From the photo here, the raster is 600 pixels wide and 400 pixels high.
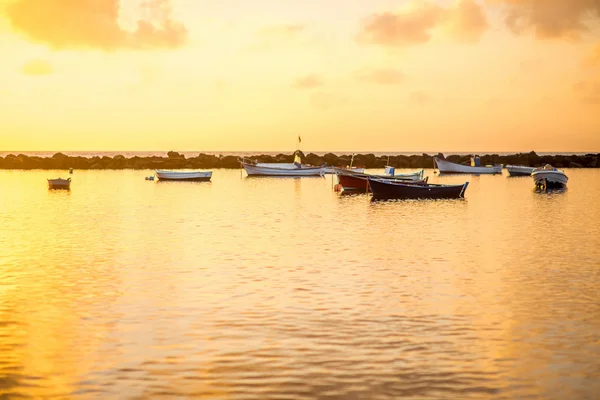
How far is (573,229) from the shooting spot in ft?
Result: 105

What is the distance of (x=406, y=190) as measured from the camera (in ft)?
165

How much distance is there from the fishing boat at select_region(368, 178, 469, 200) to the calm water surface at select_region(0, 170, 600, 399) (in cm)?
1792

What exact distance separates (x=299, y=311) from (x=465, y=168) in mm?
95063

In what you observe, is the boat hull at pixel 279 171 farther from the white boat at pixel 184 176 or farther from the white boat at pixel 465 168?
the white boat at pixel 465 168

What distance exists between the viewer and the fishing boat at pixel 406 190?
50125 millimetres

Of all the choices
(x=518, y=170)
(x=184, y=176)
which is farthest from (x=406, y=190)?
(x=518, y=170)

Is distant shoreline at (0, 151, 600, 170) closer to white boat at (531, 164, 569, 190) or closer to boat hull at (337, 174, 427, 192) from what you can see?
white boat at (531, 164, 569, 190)

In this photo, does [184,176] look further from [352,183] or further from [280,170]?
[352,183]

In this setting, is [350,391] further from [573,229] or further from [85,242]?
[573,229]

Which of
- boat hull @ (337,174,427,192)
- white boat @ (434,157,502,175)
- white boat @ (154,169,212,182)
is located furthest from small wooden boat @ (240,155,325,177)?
boat hull @ (337,174,427,192)

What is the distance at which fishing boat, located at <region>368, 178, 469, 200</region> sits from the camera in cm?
5012

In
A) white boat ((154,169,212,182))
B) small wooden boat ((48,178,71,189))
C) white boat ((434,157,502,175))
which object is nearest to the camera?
small wooden boat ((48,178,71,189))

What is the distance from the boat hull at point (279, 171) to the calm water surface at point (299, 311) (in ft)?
190

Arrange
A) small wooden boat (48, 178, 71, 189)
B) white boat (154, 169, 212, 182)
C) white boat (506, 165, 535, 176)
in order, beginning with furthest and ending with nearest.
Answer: white boat (506, 165, 535, 176)
white boat (154, 169, 212, 182)
small wooden boat (48, 178, 71, 189)
